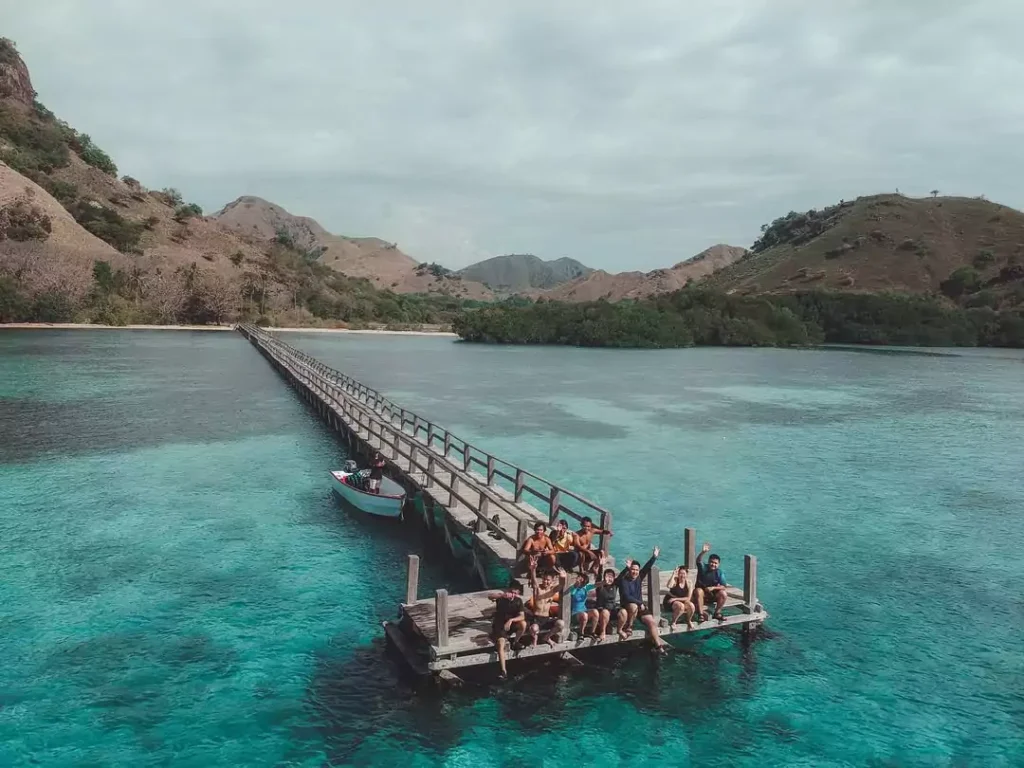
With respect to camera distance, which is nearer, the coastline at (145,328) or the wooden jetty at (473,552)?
the wooden jetty at (473,552)

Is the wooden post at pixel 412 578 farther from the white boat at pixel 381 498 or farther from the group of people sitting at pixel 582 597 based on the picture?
the white boat at pixel 381 498

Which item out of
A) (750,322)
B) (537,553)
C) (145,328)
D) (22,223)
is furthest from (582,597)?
(22,223)

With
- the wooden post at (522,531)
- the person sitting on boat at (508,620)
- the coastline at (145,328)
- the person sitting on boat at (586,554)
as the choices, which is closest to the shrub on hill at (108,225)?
the coastline at (145,328)

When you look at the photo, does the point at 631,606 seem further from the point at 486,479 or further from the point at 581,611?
the point at 486,479

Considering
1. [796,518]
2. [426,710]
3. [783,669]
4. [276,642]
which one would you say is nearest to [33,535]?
[276,642]

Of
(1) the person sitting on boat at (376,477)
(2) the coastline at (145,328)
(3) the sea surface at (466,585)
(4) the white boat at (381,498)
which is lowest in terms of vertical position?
(3) the sea surface at (466,585)

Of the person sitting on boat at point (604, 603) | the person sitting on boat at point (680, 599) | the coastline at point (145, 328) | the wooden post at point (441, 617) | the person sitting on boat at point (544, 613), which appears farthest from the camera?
the coastline at point (145, 328)

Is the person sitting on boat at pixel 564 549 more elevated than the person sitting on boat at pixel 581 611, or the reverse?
the person sitting on boat at pixel 564 549

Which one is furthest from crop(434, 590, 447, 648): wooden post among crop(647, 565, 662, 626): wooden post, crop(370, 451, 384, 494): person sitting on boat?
crop(370, 451, 384, 494): person sitting on boat

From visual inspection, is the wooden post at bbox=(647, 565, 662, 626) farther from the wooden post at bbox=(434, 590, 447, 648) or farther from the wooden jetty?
the wooden post at bbox=(434, 590, 447, 648)
